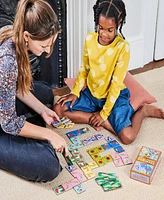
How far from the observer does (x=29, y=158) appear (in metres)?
1.75

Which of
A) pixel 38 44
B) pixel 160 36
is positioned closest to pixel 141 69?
pixel 160 36

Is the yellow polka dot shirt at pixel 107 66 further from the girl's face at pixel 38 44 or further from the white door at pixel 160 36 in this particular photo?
the white door at pixel 160 36

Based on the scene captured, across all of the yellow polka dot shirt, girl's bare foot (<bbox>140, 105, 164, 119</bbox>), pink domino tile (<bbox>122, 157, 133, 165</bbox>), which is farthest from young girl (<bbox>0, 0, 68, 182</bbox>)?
girl's bare foot (<bbox>140, 105, 164, 119</bbox>)

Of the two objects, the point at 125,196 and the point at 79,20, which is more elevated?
the point at 79,20

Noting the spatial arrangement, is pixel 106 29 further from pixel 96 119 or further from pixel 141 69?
pixel 141 69

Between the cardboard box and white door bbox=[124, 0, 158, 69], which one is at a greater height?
white door bbox=[124, 0, 158, 69]

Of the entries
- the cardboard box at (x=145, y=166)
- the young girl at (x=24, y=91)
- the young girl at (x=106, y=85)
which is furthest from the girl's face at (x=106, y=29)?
the cardboard box at (x=145, y=166)

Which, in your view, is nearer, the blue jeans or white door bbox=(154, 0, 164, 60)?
the blue jeans

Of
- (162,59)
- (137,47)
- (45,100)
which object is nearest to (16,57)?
(45,100)

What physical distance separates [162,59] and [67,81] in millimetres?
877

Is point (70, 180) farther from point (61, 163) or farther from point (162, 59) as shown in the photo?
point (162, 59)

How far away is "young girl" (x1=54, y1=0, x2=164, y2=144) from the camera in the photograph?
6.37 ft

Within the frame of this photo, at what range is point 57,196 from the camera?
68.7 inches

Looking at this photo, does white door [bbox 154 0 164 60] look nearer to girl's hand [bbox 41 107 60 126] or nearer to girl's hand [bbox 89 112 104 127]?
girl's hand [bbox 89 112 104 127]
